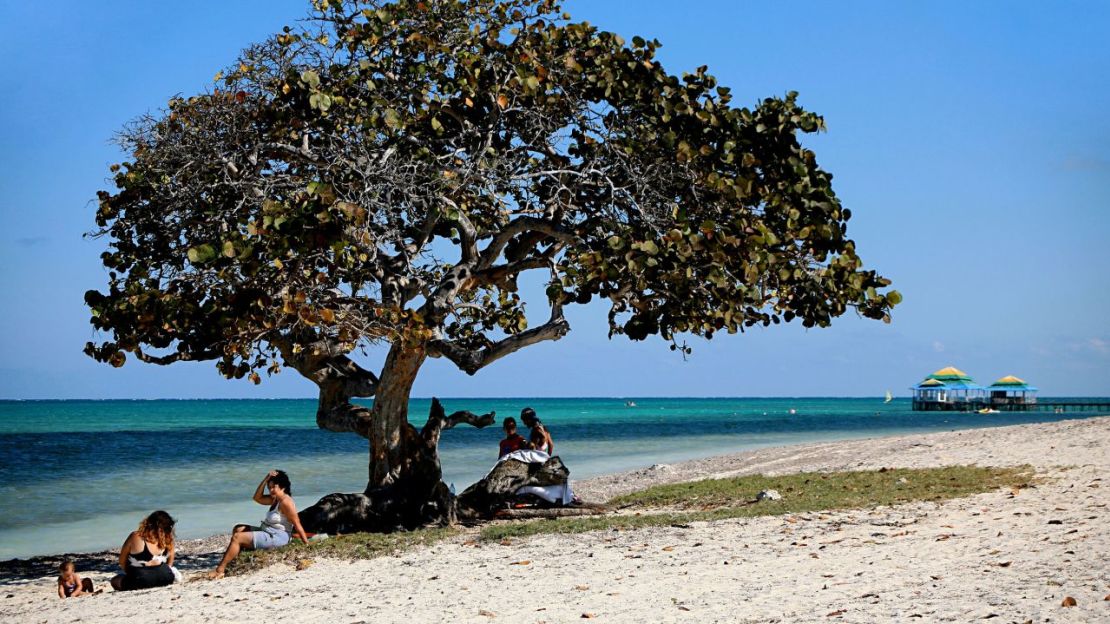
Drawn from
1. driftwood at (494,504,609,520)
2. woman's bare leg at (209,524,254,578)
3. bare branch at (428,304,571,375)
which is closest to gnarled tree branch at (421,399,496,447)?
bare branch at (428,304,571,375)

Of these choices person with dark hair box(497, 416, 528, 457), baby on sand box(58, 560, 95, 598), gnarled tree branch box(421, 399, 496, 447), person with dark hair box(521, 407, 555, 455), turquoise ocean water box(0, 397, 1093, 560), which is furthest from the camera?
turquoise ocean water box(0, 397, 1093, 560)

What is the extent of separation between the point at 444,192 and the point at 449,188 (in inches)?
3.1

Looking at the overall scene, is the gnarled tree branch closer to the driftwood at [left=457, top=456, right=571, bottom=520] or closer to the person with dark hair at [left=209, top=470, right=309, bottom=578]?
the driftwood at [left=457, top=456, right=571, bottom=520]

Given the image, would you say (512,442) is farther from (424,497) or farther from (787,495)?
(787,495)

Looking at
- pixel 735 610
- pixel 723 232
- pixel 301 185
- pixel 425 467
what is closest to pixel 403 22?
pixel 301 185

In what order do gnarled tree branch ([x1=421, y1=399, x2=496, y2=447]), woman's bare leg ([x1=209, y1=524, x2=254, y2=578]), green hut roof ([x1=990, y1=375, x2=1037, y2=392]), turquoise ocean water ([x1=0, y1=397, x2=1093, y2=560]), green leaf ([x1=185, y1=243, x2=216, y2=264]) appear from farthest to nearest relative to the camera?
green hut roof ([x1=990, y1=375, x2=1037, y2=392]), turquoise ocean water ([x1=0, y1=397, x2=1093, y2=560]), gnarled tree branch ([x1=421, y1=399, x2=496, y2=447]), woman's bare leg ([x1=209, y1=524, x2=254, y2=578]), green leaf ([x1=185, y1=243, x2=216, y2=264])

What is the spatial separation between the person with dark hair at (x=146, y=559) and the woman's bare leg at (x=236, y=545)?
0.47 meters

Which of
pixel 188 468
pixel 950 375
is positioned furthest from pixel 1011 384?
pixel 188 468

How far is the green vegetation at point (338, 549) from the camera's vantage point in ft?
32.6

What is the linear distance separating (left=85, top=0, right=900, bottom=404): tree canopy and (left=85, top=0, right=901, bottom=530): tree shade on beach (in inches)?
1.1

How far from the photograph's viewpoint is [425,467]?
496 inches

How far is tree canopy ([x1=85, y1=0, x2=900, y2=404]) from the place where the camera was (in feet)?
33.3

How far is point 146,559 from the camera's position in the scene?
9.90m

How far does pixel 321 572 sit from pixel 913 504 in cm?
671
